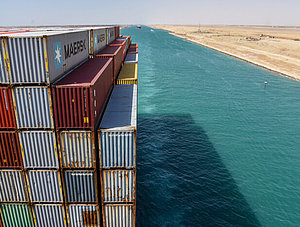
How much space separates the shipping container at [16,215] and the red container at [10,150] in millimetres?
3313

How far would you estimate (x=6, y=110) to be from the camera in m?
12.6

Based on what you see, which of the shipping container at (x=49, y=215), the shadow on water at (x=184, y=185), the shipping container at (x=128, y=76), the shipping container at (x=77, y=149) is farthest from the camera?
the shipping container at (x=128, y=76)

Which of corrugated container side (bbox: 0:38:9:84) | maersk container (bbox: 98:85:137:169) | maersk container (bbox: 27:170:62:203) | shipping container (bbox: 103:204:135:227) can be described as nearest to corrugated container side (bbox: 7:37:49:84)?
corrugated container side (bbox: 0:38:9:84)

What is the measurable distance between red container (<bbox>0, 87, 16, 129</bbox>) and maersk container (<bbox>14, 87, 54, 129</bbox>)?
27cm

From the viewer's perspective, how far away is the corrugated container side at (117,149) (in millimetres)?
13898

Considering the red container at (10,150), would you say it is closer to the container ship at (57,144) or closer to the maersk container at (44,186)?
the container ship at (57,144)

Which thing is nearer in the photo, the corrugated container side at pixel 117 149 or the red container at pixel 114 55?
the corrugated container side at pixel 117 149

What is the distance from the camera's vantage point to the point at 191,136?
34.2 meters

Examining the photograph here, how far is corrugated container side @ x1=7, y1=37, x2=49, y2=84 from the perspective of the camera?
1165 cm

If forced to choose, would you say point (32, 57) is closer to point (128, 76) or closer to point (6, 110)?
point (6, 110)

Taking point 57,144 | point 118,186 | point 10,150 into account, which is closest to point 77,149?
point 57,144

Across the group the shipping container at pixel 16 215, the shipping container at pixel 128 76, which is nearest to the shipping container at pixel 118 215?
the shipping container at pixel 16 215

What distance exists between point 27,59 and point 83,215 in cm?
1076

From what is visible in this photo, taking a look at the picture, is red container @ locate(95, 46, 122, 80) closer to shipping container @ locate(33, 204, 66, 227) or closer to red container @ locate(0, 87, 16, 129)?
red container @ locate(0, 87, 16, 129)
